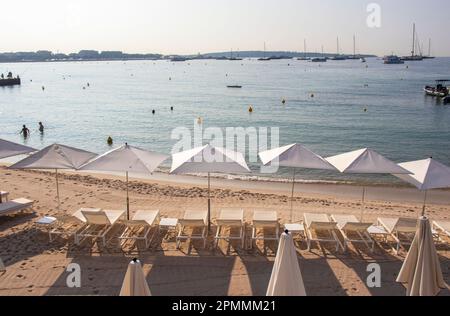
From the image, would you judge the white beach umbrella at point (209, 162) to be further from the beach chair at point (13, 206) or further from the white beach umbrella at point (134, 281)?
the beach chair at point (13, 206)

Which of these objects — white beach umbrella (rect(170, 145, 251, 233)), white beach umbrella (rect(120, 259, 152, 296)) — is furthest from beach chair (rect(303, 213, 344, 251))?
white beach umbrella (rect(120, 259, 152, 296))

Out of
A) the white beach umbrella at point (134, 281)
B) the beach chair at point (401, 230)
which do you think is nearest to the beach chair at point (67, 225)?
the white beach umbrella at point (134, 281)

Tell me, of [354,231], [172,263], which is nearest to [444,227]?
[354,231]

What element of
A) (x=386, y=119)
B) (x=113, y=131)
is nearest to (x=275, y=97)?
(x=386, y=119)

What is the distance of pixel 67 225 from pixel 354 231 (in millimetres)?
7657

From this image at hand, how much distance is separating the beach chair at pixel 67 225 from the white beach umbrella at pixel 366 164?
6.64 metres

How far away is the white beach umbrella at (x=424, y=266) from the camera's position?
695cm

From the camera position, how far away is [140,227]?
11.2m

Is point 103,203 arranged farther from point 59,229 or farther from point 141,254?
point 141,254

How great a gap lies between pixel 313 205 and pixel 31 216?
31.4ft

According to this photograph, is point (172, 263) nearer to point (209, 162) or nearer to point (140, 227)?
point (140, 227)

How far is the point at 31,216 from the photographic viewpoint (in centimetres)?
1235
